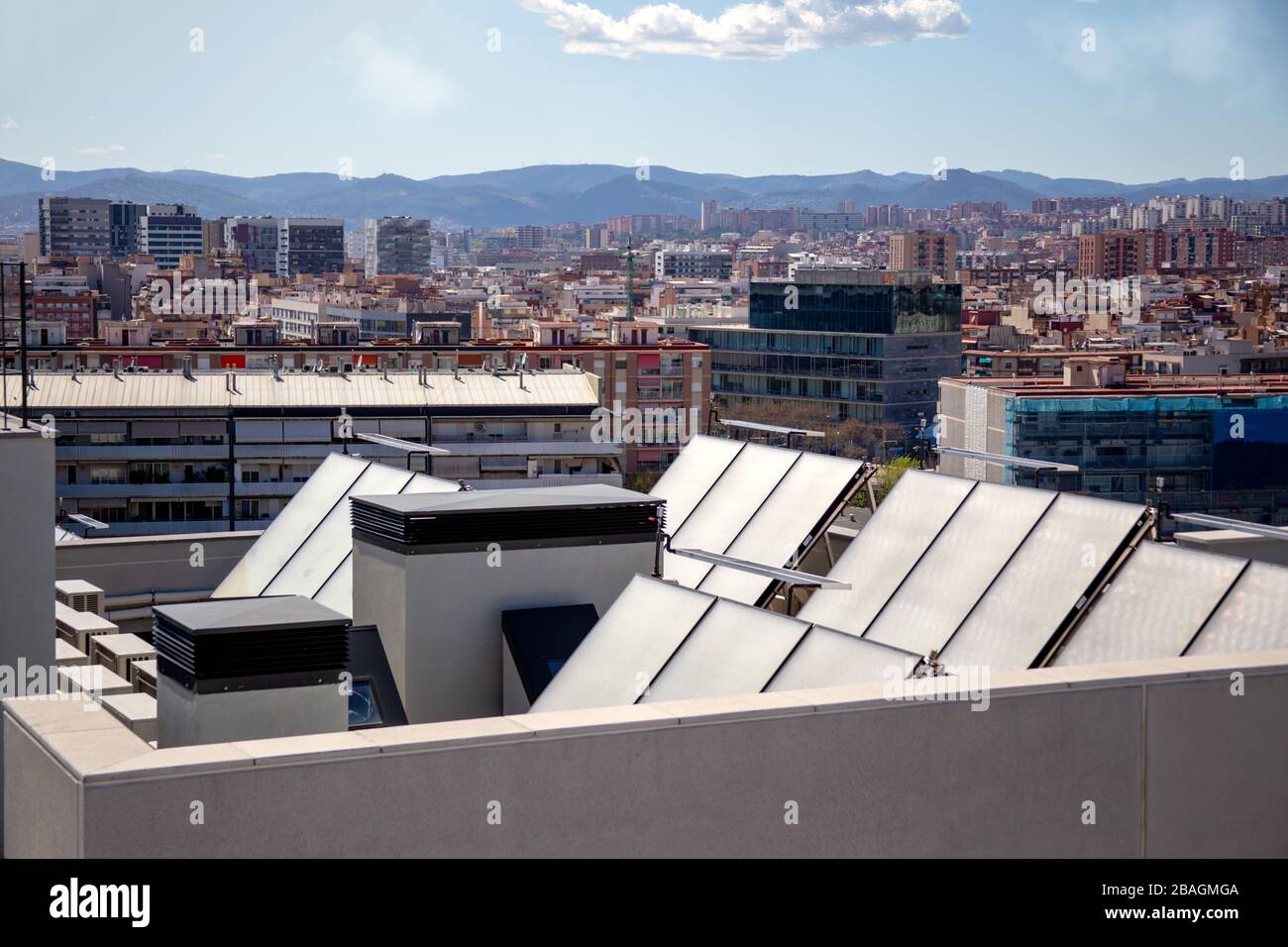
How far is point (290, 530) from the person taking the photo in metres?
10.8

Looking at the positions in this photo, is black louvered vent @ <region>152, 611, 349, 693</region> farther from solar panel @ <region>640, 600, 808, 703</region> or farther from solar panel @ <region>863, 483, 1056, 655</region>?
solar panel @ <region>863, 483, 1056, 655</region>

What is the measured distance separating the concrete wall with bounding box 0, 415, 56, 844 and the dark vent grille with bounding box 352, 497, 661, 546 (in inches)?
63.9

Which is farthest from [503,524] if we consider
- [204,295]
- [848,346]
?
[204,295]

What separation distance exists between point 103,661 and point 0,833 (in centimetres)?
333

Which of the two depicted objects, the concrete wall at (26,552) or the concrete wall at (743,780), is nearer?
the concrete wall at (743,780)

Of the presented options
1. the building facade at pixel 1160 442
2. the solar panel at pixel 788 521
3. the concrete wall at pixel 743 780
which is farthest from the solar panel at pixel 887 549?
the building facade at pixel 1160 442

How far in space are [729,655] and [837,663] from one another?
1.68 ft

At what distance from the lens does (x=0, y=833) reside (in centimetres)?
574

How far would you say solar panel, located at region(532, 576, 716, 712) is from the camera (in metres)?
6.50

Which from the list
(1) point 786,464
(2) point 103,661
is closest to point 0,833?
(2) point 103,661

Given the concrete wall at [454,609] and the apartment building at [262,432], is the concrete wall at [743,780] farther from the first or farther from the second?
the apartment building at [262,432]
